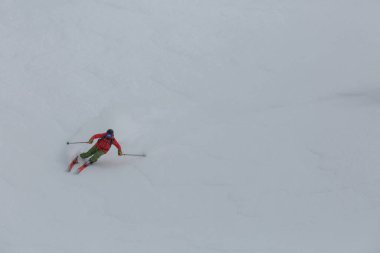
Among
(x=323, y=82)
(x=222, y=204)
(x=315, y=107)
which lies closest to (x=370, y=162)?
(x=315, y=107)

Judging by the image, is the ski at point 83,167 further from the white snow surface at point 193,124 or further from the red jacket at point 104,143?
the red jacket at point 104,143

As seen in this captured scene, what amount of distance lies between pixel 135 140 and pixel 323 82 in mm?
7023

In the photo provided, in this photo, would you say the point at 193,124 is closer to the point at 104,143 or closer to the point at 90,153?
the point at 104,143

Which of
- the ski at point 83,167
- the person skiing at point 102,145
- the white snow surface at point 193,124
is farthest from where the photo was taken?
the ski at point 83,167

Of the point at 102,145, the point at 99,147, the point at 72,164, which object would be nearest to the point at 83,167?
the point at 72,164

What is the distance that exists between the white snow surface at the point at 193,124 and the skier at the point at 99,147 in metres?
0.34

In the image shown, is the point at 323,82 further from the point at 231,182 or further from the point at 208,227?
the point at 208,227

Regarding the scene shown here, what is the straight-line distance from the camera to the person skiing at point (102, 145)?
1272cm

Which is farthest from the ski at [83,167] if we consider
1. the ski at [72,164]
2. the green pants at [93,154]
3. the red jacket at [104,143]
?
the red jacket at [104,143]

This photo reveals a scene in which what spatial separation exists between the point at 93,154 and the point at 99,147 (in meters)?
0.41

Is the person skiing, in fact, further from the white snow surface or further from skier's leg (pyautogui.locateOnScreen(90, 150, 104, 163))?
the white snow surface

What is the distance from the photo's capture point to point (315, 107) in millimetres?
15383

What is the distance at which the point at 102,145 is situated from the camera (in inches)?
504

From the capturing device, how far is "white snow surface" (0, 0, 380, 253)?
38.8ft
